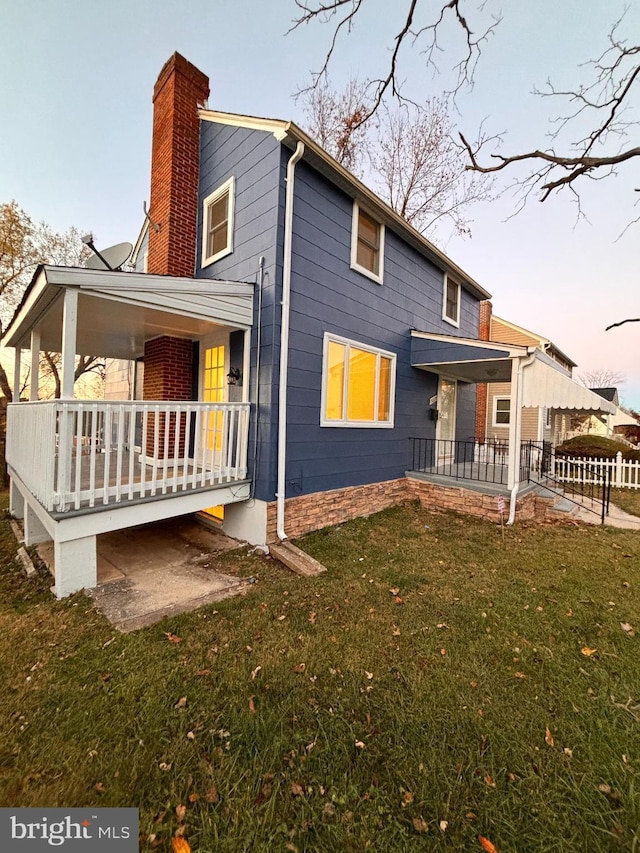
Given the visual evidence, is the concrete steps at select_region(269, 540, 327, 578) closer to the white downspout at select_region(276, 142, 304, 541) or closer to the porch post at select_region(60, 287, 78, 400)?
the white downspout at select_region(276, 142, 304, 541)

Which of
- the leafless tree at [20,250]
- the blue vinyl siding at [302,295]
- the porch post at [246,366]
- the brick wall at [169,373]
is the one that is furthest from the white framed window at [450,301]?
the leafless tree at [20,250]

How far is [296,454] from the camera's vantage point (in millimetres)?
5809

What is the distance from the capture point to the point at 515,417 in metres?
6.81

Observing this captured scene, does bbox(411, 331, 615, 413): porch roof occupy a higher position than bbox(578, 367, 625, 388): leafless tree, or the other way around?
bbox(578, 367, 625, 388): leafless tree

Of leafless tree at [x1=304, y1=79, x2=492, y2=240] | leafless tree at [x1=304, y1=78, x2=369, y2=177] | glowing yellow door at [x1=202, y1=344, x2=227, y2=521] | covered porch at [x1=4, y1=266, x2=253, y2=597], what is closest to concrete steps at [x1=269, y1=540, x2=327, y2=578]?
covered porch at [x1=4, y1=266, x2=253, y2=597]

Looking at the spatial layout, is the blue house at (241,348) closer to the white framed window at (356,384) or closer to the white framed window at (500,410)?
the white framed window at (356,384)

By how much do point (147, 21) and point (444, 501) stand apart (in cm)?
1115

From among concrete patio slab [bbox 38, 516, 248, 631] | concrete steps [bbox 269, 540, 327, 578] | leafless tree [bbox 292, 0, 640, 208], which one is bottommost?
concrete patio slab [bbox 38, 516, 248, 631]

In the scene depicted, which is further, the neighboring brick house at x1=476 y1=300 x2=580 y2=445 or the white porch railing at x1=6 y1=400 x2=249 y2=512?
the neighboring brick house at x1=476 y1=300 x2=580 y2=445

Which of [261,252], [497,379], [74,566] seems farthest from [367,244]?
[74,566]

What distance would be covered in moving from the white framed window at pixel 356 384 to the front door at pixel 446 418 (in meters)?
2.46

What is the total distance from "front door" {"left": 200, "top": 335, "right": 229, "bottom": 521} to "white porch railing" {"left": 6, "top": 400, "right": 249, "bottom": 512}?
0.45 ft

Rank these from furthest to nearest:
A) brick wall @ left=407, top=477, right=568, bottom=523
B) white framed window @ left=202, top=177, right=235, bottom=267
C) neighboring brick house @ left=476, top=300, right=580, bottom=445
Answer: neighboring brick house @ left=476, top=300, right=580, bottom=445
brick wall @ left=407, top=477, right=568, bottom=523
white framed window @ left=202, top=177, right=235, bottom=267

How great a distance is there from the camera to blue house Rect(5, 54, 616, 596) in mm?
4430
